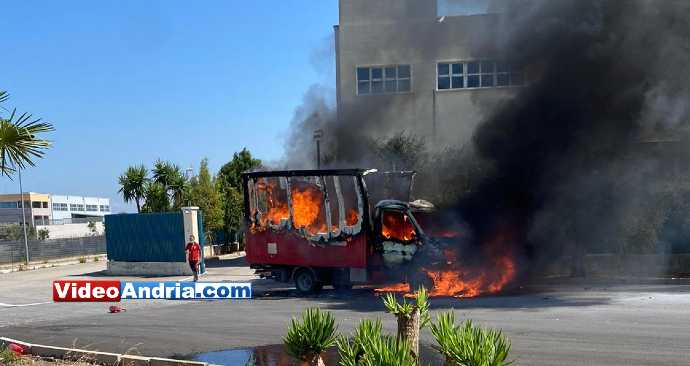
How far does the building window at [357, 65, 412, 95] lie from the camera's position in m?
22.0

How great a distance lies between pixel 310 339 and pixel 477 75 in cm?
1799

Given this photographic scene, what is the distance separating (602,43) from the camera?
1519cm

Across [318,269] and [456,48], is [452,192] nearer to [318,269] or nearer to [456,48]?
[318,269]

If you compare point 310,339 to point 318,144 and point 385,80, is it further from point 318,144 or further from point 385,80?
point 385,80

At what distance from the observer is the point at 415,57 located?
22.3 m

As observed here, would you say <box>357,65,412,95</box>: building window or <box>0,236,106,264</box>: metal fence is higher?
<box>357,65,412,95</box>: building window

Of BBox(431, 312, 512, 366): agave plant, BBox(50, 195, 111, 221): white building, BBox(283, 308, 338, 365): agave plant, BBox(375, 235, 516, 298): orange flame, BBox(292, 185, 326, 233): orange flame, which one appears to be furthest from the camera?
BBox(50, 195, 111, 221): white building

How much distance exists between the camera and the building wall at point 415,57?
65.8 ft

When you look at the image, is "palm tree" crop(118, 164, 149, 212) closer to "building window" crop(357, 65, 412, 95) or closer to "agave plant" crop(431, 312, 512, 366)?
"building window" crop(357, 65, 412, 95)

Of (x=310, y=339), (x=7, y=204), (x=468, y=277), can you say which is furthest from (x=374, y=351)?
(x=7, y=204)

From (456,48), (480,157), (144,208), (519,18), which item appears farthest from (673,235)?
(144,208)

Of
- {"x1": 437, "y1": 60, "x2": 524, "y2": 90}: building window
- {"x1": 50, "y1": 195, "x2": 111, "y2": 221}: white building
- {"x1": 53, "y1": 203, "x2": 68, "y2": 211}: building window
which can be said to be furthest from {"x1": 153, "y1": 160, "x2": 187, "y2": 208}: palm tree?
{"x1": 53, "y1": 203, "x2": 68, "y2": 211}: building window

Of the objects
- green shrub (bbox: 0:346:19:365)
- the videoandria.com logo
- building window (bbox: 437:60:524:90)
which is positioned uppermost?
building window (bbox: 437:60:524:90)

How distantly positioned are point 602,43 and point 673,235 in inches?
203
